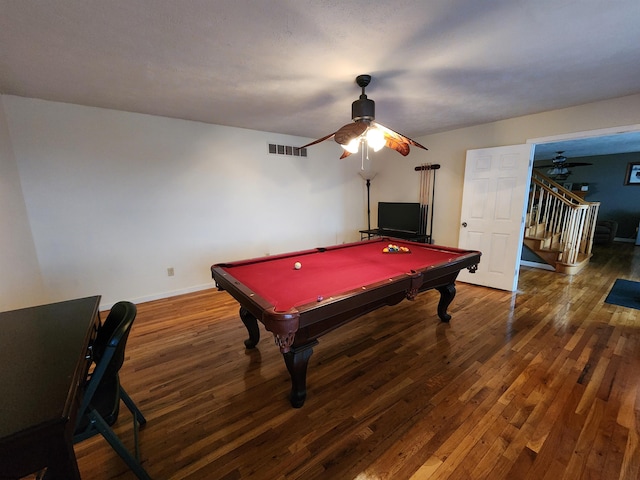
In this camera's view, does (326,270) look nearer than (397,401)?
No

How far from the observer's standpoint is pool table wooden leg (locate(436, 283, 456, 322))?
2.82 meters

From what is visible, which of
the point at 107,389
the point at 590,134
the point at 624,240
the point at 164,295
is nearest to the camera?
the point at 107,389

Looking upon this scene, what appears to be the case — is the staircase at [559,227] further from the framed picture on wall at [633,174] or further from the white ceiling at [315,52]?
the framed picture on wall at [633,174]

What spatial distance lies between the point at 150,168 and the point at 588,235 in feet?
26.3

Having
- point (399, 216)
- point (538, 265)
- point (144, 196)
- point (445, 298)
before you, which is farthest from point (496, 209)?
point (144, 196)

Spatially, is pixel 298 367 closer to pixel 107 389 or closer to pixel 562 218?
pixel 107 389

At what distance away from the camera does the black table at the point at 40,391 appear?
0.69 metres

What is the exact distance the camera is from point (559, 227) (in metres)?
4.88

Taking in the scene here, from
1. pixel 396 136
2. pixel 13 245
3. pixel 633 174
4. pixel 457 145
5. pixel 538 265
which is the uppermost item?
pixel 457 145

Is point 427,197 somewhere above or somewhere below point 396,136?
below

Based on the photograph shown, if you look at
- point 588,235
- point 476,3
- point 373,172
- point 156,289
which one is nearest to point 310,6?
point 476,3

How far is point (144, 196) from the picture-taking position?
11.0 feet

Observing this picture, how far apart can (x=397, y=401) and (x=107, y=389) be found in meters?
1.69

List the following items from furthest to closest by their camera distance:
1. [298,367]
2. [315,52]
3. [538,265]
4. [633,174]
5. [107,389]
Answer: [633,174] < [538,265] < [315,52] < [298,367] < [107,389]
